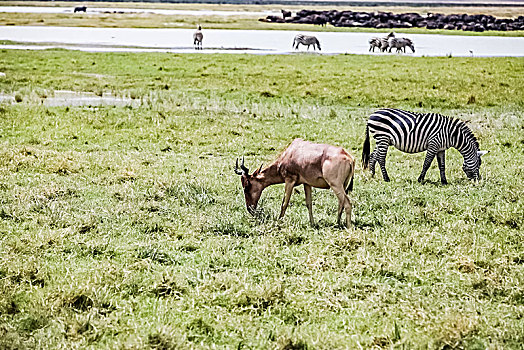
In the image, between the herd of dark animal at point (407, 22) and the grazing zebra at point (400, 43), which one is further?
the herd of dark animal at point (407, 22)

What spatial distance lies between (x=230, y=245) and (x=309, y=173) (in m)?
1.42

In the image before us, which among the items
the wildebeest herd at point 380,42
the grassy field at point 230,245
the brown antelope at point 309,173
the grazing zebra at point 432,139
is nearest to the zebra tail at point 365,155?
the grazing zebra at point 432,139

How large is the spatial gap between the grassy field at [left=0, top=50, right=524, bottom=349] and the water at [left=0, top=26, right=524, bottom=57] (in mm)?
26321

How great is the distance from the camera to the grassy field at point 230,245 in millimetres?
6934

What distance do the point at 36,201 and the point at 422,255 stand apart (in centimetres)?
589

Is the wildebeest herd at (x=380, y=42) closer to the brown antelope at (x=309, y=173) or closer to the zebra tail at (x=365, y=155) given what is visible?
the zebra tail at (x=365, y=155)

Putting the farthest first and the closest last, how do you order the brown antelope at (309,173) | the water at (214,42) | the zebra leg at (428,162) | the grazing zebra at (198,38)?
1. the grazing zebra at (198,38)
2. the water at (214,42)
3. the zebra leg at (428,162)
4. the brown antelope at (309,173)

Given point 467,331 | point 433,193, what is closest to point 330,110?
point 433,193

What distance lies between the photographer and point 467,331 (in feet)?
22.1

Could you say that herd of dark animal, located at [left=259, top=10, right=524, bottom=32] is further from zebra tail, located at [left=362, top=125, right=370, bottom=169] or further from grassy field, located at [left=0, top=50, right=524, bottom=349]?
zebra tail, located at [left=362, top=125, right=370, bottom=169]

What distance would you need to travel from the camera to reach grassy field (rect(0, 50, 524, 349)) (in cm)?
693

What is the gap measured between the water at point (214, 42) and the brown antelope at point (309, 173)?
110 ft

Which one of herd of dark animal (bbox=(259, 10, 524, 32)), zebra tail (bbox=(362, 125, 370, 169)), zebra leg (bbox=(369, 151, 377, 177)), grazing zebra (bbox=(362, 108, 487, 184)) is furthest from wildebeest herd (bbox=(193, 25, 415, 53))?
zebra tail (bbox=(362, 125, 370, 169))

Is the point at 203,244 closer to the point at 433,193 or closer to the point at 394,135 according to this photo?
the point at 433,193
